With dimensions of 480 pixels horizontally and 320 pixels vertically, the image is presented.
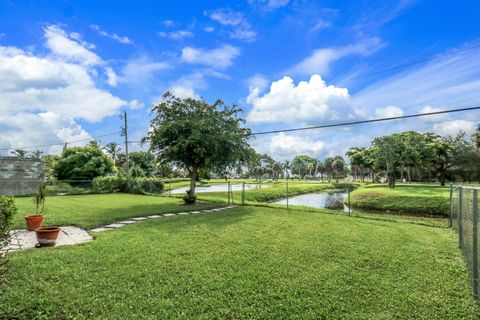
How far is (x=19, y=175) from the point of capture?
20.3 metres

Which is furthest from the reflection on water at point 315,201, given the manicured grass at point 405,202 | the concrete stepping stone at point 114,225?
the concrete stepping stone at point 114,225

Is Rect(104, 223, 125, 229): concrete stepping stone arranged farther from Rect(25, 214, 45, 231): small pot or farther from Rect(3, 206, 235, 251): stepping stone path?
Rect(25, 214, 45, 231): small pot

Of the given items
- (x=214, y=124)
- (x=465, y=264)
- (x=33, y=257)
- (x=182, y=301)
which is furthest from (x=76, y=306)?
(x=214, y=124)

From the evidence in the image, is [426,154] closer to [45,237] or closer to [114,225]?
[114,225]

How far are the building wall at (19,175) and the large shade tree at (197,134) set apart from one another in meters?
13.4

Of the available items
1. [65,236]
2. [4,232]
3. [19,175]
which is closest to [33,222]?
[65,236]

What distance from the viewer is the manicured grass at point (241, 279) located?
10.2ft

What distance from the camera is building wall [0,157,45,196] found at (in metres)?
19.7

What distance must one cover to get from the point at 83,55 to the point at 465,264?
13.7 metres

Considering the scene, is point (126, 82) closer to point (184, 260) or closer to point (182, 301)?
point (184, 260)

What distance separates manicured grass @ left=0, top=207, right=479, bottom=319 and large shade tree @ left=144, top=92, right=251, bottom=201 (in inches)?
259

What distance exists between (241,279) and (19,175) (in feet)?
75.9

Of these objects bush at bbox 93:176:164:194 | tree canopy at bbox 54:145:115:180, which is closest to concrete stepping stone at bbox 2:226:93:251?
bush at bbox 93:176:164:194

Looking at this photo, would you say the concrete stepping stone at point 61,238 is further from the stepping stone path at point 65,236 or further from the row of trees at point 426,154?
the row of trees at point 426,154
